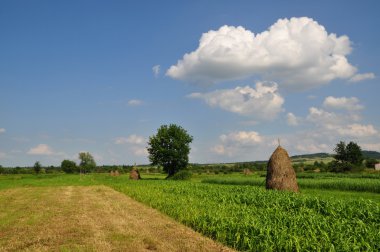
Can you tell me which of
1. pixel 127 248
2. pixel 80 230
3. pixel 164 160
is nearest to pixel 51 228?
pixel 80 230

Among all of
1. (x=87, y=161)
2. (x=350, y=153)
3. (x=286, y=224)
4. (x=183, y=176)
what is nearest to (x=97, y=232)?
(x=286, y=224)

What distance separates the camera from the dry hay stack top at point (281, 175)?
94.1 feet

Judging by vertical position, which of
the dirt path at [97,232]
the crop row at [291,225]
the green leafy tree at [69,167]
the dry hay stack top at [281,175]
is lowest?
the dirt path at [97,232]

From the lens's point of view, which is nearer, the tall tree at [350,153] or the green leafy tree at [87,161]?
the tall tree at [350,153]

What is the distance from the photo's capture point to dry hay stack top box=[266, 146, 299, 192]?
28672 mm

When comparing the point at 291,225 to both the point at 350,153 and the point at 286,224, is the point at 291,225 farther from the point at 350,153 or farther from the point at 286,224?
the point at 350,153

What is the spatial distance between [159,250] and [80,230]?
16.3ft

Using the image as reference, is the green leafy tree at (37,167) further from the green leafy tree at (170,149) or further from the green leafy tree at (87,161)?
the green leafy tree at (170,149)

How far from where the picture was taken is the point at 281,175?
29.0 m

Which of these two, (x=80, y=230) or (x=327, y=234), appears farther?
(x=80, y=230)

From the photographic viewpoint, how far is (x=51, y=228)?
1602cm

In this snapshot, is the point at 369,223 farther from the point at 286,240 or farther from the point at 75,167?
the point at 75,167

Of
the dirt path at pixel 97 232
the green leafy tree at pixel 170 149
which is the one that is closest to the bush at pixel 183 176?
the green leafy tree at pixel 170 149

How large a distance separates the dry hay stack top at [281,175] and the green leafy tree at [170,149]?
46.1 meters
